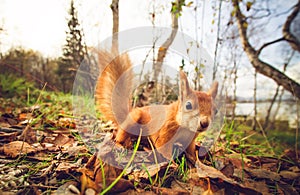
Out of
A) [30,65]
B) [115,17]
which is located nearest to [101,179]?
[115,17]

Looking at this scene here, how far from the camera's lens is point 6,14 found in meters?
1.52

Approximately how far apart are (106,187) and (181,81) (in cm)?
57

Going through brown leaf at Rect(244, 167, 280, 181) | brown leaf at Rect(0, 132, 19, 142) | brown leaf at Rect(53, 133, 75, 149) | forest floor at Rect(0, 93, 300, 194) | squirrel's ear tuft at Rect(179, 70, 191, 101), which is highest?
squirrel's ear tuft at Rect(179, 70, 191, 101)

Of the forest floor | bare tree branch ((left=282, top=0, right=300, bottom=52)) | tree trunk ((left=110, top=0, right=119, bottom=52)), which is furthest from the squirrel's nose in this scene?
bare tree branch ((left=282, top=0, right=300, bottom=52))

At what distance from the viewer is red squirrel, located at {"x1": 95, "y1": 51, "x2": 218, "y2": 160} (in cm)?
77

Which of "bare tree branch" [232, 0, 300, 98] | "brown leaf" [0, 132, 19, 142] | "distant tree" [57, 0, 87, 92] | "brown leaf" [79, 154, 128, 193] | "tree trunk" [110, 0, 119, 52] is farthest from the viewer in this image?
"bare tree branch" [232, 0, 300, 98]

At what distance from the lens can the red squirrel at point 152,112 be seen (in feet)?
2.51

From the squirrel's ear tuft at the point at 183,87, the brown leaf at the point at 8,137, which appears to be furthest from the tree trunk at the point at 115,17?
the brown leaf at the point at 8,137

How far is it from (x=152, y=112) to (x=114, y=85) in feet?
0.83

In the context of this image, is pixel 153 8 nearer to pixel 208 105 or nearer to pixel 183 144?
pixel 208 105

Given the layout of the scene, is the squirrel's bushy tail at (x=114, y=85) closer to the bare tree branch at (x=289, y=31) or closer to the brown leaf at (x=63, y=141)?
the brown leaf at (x=63, y=141)

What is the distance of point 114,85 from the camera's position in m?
0.90

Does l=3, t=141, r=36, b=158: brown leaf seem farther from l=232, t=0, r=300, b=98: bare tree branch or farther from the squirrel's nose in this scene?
l=232, t=0, r=300, b=98: bare tree branch

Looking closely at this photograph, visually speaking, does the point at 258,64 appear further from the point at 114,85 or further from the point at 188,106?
the point at 114,85
